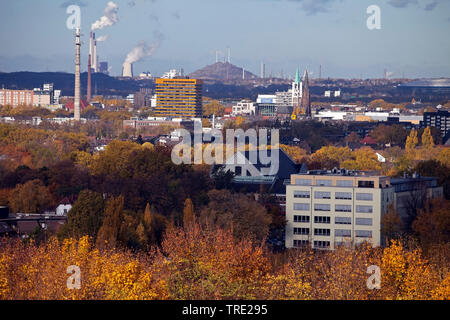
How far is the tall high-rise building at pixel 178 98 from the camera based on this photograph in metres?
101

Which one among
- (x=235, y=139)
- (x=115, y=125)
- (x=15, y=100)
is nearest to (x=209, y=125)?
(x=115, y=125)

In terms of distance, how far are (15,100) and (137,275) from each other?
11338cm

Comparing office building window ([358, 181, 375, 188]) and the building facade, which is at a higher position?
the building facade

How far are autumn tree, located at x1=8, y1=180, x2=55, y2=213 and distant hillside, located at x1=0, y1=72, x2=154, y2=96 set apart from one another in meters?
112

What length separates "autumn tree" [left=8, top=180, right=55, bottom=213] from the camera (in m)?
32.6

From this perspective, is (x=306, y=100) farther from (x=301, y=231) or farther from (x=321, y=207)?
(x=301, y=231)

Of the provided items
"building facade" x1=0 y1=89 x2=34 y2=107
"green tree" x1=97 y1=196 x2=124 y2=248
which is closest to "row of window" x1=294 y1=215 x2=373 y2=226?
"green tree" x1=97 y1=196 x2=124 y2=248

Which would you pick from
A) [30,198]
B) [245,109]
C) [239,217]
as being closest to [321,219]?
[239,217]

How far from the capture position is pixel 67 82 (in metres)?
168

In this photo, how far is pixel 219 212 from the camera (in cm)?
2952

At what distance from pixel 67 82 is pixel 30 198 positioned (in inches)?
5379

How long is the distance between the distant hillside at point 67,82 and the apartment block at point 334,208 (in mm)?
117306

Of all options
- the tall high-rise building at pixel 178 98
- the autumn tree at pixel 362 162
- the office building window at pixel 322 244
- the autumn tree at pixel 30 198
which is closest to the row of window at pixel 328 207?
the office building window at pixel 322 244

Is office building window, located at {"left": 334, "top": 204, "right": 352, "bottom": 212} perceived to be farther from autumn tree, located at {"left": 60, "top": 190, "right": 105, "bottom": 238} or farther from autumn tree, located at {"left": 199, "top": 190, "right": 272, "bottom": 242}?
autumn tree, located at {"left": 60, "top": 190, "right": 105, "bottom": 238}
